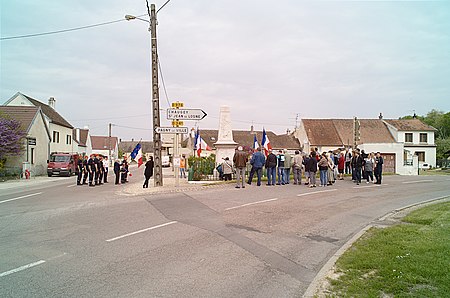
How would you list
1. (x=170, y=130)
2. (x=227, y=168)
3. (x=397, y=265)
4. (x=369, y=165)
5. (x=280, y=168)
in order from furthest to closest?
(x=227, y=168) < (x=369, y=165) < (x=280, y=168) < (x=170, y=130) < (x=397, y=265)

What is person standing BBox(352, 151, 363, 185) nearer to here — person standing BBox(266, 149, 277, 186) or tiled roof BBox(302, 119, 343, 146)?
person standing BBox(266, 149, 277, 186)

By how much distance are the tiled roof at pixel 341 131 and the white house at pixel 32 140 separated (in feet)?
116

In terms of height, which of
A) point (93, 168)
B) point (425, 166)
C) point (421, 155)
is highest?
point (421, 155)

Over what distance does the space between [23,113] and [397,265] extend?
129 feet

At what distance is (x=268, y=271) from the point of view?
5.90 metres

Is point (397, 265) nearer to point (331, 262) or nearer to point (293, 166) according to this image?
point (331, 262)

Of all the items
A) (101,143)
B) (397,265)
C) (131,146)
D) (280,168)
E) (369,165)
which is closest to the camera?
(397,265)

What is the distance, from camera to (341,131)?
57875 mm

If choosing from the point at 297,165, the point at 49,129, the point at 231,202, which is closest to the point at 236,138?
the point at 49,129

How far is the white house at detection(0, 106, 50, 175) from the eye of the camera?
33.7 metres

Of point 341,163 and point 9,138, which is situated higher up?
point 9,138

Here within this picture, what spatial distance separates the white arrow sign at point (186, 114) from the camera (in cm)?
1841

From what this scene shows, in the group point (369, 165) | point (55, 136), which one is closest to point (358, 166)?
point (369, 165)

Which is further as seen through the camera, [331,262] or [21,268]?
[331,262]
